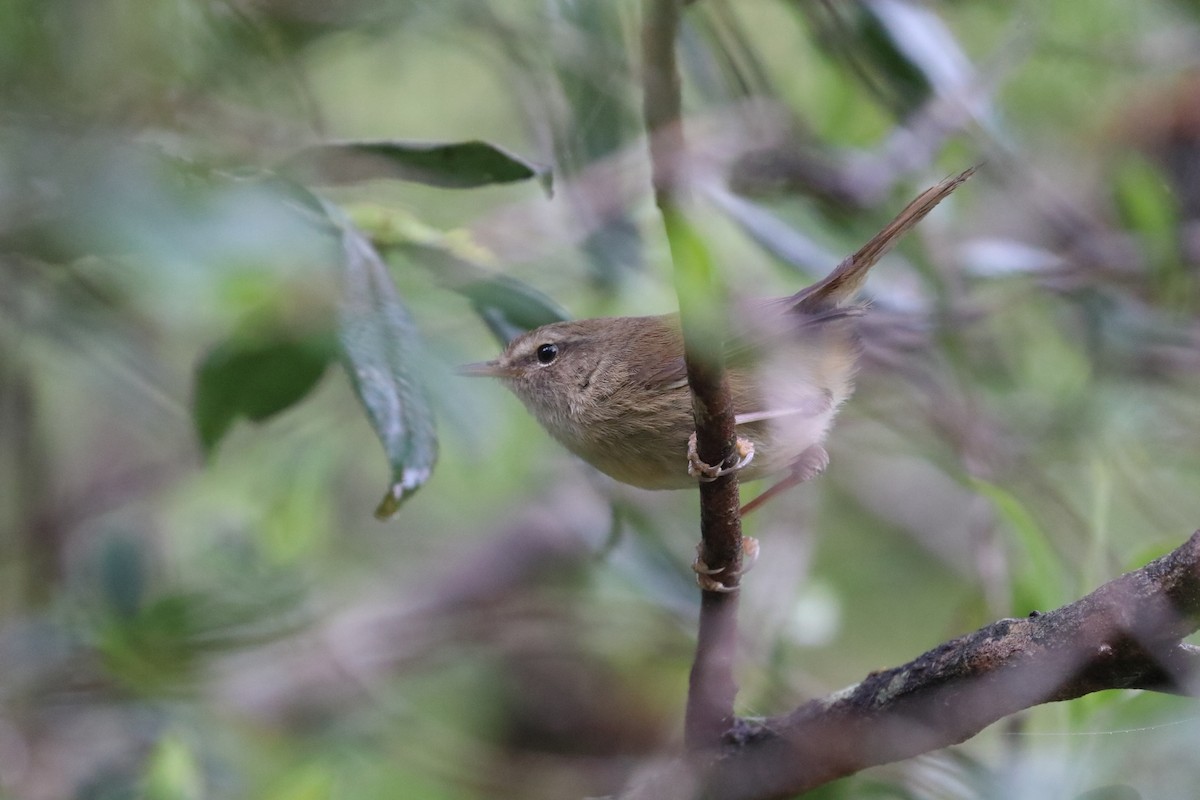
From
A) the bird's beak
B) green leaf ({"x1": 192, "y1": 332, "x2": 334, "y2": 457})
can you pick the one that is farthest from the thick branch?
the bird's beak

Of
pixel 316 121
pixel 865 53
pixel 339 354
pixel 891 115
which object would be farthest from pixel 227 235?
pixel 891 115

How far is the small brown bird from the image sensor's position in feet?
8.56

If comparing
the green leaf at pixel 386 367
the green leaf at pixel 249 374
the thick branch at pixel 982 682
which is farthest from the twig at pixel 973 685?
the green leaf at pixel 249 374

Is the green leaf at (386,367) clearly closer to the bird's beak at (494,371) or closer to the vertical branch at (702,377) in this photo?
the vertical branch at (702,377)

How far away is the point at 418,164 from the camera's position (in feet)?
6.54

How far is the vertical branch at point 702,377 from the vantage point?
3.68ft

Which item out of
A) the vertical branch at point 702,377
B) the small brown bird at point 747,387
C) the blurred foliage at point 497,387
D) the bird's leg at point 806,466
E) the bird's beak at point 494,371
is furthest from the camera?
the bird's beak at point 494,371

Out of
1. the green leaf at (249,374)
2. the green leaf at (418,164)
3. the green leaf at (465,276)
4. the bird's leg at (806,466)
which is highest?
the green leaf at (418,164)

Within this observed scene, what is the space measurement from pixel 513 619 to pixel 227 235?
2568 millimetres

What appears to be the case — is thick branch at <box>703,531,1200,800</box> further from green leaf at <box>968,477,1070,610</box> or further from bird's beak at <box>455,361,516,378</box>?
bird's beak at <box>455,361,516,378</box>

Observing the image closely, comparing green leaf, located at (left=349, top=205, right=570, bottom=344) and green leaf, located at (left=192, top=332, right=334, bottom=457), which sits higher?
green leaf, located at (left=349, top=205, right=570, bottom=344)

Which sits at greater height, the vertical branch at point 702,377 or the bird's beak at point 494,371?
the vertical branch at point 702,377

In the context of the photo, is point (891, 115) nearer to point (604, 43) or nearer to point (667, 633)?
point (604, 43)

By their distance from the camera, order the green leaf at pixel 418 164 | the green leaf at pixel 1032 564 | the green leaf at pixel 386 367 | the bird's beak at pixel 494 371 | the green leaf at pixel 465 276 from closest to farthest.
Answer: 1. the green leaf at pixel 386 367
2. the green leaf at pixel 418 164
3. the green leaf at pixel 465 276
4. the green leaf at pixel 1032 564
5. the bird's beak at pixel 494 371
